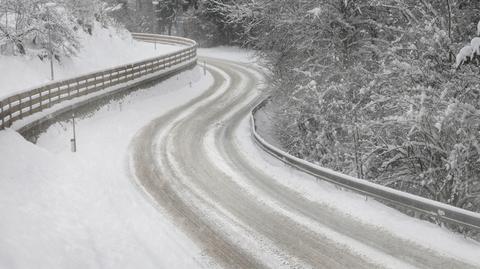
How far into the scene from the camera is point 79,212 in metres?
12.7

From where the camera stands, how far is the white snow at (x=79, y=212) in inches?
401

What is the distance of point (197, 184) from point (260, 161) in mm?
3178

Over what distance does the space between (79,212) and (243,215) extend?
413 centimetres

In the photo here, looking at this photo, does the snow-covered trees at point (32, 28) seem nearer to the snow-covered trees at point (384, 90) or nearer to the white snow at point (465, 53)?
the snow-covered trees at point (384, 90)

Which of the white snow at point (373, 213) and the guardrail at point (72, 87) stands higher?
the guardrail at point (72, 87)

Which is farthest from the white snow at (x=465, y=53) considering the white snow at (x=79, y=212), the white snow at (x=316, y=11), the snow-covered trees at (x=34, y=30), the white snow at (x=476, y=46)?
the snow-covered trees at (x=34, y=30)

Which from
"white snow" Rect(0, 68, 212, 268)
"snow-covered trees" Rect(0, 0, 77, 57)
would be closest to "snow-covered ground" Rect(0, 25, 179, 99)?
"snow-covered trees" Rect(0, 0, 77, 57)

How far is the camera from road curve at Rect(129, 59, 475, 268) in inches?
392

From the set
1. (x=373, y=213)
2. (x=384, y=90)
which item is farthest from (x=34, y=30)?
(x=373, y=213)

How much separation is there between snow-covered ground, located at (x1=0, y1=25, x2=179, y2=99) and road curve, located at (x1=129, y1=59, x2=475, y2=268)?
21.6 feet

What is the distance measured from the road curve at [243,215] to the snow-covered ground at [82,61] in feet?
21.6

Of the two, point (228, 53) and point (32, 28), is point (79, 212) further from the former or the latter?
point (228, 53)

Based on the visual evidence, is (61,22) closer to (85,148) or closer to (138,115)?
(138,115)

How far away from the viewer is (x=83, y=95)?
2372 centimetres
